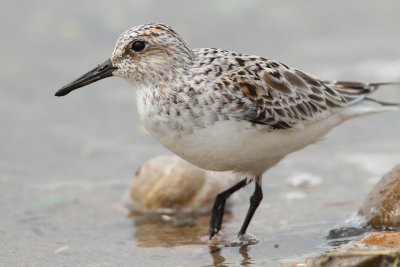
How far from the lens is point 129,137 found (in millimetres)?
10977

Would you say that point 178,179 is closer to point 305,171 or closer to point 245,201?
point 245,201

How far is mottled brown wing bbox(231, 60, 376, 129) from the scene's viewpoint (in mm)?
6980

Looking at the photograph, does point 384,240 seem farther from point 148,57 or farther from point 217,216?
point 148,57

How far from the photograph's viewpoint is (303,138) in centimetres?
736

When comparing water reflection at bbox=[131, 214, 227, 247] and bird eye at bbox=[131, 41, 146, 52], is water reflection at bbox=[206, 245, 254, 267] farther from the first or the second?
bird eye at bbox=[131, 41, 146, 52]

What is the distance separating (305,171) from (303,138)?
99.3 inches

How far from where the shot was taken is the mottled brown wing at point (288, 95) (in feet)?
22.9

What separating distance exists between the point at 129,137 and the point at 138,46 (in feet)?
13.2

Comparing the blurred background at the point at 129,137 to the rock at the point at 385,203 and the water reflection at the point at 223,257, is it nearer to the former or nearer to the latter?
the water reflection at the point at 223,257

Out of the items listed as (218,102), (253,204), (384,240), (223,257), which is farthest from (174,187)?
(384,240)

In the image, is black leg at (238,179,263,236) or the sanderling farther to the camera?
black leg at (238,179,263,236)

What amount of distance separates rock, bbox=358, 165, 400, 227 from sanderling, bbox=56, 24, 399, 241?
743 millimetres

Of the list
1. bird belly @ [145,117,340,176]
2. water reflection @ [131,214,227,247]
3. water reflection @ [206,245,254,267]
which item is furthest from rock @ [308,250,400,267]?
water reflection @ [131,214,227,247]

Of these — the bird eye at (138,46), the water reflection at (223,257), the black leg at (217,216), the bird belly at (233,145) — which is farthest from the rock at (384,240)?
the bird eye at (138,46)
